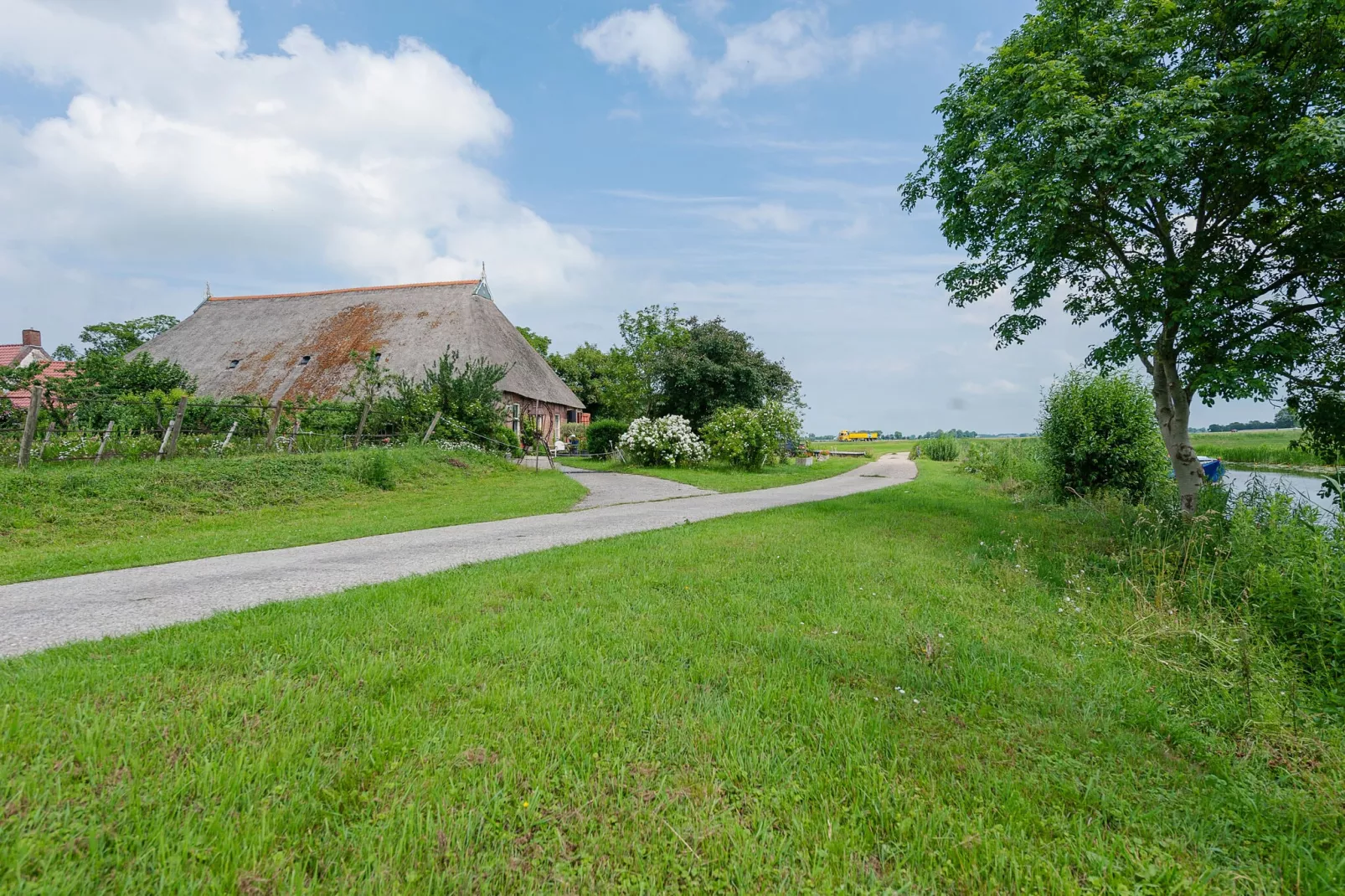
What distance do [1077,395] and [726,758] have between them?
49.7 feet

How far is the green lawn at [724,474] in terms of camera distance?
18344 millimetres

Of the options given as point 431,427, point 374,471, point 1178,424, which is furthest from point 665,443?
point 1178,424

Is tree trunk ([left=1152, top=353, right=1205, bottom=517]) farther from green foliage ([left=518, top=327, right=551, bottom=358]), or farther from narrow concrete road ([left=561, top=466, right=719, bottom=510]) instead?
green foliage ([left=518, top=327, right=551, bottom=358])

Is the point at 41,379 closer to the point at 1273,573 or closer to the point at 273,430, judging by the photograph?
the point at 273,430

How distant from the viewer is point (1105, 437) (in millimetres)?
13664

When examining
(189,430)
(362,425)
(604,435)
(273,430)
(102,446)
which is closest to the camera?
(102,446)

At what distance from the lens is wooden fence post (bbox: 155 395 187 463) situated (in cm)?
1223

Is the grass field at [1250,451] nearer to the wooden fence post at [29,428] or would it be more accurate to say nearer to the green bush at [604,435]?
the green bush at [604,435]

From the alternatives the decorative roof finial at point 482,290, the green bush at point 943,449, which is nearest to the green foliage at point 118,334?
the decorative roof finial at point 482,290

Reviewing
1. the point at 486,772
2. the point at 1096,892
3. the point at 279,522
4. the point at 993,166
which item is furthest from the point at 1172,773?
the point at 279,522

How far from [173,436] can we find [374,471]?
3.93 metres

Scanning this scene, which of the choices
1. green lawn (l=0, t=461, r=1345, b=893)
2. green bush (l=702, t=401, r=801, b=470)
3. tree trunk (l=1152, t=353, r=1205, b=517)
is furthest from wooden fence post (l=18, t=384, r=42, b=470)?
green bush (l=702, t=401, r=801, b=470)

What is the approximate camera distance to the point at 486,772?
2.51 meters

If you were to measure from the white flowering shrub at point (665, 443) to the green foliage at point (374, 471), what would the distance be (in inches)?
459
